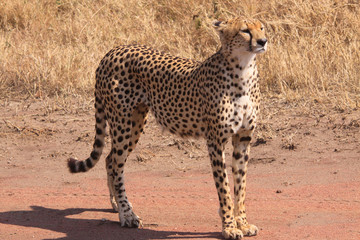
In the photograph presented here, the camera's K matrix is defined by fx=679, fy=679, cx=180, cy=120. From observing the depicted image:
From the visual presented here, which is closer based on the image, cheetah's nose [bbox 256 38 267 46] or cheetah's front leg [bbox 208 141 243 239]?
cheetah's nose [bbox 256 38 267 46]

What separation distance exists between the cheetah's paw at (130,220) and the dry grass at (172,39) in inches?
107

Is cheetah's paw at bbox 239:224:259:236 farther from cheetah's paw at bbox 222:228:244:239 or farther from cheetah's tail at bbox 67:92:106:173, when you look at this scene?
cheetah's tail at bbox 67:92:106:173

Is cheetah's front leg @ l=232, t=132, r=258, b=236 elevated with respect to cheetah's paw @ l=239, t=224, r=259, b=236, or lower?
elevated

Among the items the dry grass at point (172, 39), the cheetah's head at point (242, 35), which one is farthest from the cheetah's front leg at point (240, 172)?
the dry grass at point (172, 39)

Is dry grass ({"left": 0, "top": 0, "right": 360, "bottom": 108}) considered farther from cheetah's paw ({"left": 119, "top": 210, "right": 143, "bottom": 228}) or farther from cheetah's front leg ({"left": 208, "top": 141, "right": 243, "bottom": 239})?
cheetah's paw ({"left": 119, "top": 210, "right": 143, "bottom": 228})

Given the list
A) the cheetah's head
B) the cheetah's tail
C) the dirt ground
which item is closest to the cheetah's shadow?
the dirt ground

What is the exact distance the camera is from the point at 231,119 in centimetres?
415

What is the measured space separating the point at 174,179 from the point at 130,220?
1147mm

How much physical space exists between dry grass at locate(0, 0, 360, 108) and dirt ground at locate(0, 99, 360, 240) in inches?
14.3

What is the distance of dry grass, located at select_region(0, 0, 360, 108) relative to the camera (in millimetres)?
7160

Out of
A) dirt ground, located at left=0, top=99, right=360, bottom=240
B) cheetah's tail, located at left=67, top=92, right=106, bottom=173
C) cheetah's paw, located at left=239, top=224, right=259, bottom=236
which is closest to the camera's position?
cheetah's paw, located at left=239, top=224, right=259, bottom=236

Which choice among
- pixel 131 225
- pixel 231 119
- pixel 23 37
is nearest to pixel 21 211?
pixel 131 225

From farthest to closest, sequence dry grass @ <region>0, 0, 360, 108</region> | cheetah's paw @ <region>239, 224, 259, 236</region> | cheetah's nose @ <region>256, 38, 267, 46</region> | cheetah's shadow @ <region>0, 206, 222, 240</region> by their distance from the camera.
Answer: dry grass @ <region>0, 0, 360, 108</region>
cheetah's shadow @ <region>0, 206, 222, 240</region>
cheetah's paw @ <region>239, 224, 259, 236</region>
cheetah's nose @ <region>256, 38, 267, 46</region>

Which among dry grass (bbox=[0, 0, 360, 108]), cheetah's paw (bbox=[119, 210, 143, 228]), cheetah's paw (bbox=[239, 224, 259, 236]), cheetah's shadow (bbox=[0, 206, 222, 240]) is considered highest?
dry grass (bbox=[0, 0, 360, 108])
